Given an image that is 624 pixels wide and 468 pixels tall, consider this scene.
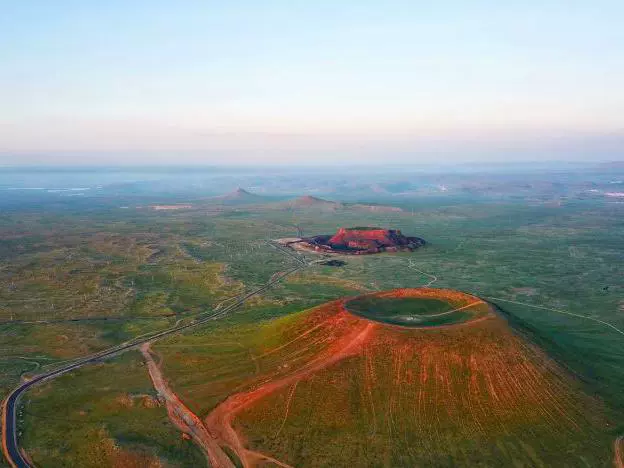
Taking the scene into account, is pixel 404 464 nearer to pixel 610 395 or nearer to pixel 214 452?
pixel 214 452

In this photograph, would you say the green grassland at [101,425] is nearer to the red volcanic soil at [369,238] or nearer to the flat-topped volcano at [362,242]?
the flat-topped volcano at [362,242]

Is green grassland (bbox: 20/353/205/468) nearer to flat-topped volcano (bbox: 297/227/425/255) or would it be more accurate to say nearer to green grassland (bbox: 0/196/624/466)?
green grassland (bbox: 0/196/624/466)

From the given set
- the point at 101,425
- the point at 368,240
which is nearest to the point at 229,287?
the point at 101,425

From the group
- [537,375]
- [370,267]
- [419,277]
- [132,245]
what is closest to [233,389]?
[537,375]

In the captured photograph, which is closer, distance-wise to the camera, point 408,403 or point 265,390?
point 408,403

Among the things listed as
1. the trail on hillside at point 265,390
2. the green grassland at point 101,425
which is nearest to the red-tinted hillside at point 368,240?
the trail on hillside at point 265,390

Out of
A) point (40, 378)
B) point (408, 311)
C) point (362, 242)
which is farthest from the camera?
point (362, 242)

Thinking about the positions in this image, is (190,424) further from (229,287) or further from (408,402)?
(229,287)
